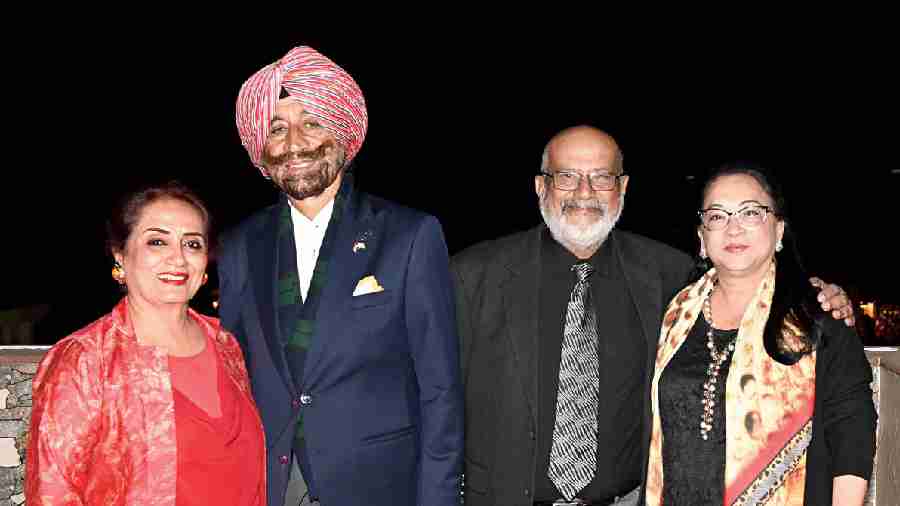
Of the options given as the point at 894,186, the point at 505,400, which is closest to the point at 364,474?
the point at 505,400

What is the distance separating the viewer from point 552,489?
8.14ft

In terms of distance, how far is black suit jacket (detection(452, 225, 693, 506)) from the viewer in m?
2.47

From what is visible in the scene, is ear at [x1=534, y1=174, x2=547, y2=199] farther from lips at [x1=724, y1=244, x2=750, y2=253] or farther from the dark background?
the dark background

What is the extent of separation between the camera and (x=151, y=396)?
1959mm

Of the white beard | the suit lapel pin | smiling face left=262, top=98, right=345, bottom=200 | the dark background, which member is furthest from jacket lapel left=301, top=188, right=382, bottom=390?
the dark background

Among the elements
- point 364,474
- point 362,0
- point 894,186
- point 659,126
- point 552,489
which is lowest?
point 552,489

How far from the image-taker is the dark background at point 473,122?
14.0 m

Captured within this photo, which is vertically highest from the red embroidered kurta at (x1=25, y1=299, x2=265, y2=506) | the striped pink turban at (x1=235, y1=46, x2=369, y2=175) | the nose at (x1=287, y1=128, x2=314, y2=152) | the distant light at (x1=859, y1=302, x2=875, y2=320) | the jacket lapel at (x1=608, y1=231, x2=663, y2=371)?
the striped pink turban at (x1=235, y1=46, x2=369, y2=175)

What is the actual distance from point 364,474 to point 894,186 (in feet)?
63.7

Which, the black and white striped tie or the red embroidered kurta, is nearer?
the red embroidered kurta

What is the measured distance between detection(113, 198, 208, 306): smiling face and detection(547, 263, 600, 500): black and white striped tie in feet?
4.04

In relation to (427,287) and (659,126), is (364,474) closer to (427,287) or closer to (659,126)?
(427,287)

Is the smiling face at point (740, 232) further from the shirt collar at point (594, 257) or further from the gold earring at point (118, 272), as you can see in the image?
the gold earring at point (118, 272)

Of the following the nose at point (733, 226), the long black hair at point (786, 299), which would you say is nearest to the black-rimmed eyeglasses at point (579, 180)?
the long black hair at point (786, 299)
